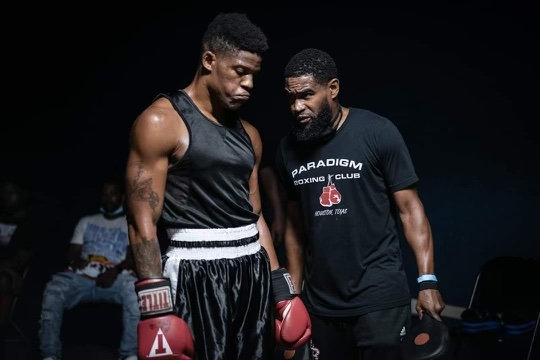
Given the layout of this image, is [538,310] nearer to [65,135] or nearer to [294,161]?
[294,161]

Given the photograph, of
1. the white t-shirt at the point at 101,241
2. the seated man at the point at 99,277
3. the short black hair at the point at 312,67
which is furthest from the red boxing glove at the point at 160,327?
the white t-shirt at the point at 101,241

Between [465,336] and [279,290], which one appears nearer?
[279,290]

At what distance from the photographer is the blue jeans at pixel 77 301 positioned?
4.71 m

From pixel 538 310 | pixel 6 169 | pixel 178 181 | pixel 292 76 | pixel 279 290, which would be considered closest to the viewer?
pixel 178 181

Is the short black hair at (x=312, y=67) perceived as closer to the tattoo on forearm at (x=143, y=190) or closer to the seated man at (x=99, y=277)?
the tattoo on forearm at (x=143, y=190)

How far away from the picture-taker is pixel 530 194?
5.30 meters

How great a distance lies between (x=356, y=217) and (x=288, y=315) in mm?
519

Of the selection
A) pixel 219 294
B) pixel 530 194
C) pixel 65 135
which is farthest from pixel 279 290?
pixel 65 135

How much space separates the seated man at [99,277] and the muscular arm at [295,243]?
1.95 metres

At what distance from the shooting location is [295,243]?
3086 millimetres

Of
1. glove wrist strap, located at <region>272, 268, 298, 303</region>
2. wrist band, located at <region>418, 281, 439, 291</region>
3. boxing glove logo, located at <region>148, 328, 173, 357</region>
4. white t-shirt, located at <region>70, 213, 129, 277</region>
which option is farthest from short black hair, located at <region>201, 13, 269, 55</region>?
white t-shirt, located at <region>70, 213, 129, 277</region>

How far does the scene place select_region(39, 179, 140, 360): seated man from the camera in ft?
15.6

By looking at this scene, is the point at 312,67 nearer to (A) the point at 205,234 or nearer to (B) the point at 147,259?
(A) the point at 205,234

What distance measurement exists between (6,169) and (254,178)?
4229mm
